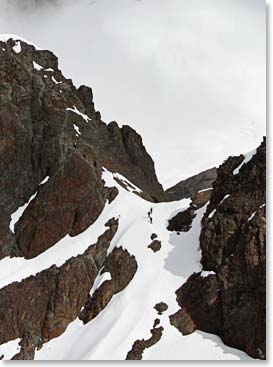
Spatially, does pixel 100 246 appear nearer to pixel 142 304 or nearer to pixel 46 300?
pixel 46 300

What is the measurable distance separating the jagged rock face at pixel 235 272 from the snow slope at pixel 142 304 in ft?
3.65

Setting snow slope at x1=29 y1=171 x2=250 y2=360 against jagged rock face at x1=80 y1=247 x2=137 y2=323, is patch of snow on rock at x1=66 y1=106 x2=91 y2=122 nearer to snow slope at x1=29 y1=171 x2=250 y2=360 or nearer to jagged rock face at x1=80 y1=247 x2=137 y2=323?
snow slope at x1=29 y1=171 x2=250 y2=360

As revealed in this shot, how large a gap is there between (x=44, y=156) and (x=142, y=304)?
863 inches

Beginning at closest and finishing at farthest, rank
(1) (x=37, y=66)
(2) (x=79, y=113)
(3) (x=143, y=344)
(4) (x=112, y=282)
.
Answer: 1. (3) (x=143, y=344)
2. (4) (x=112, y=282)
3. (2) (x=79, y=113)
4. (1) (x=37, y=66)

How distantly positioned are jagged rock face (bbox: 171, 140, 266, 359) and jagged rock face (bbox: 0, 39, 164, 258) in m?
15.2

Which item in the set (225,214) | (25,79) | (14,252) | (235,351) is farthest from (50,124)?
(235,351)

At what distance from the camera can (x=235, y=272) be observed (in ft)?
137

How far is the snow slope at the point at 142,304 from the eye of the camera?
38531 mm

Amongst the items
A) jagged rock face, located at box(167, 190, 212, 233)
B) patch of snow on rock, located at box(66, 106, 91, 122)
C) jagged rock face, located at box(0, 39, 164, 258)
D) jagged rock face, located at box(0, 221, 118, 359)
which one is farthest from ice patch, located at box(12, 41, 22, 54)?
jagged rock face, located at box(167, 190, 212, 233)

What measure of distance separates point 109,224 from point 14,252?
1020 cm

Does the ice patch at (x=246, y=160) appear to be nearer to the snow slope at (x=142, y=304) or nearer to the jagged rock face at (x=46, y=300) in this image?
the snow slope at (x=142, y=304)

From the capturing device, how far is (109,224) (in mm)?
53062

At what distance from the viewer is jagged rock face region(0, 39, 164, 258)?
53.7 meters

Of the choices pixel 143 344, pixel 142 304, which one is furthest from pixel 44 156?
pixel 143 344
